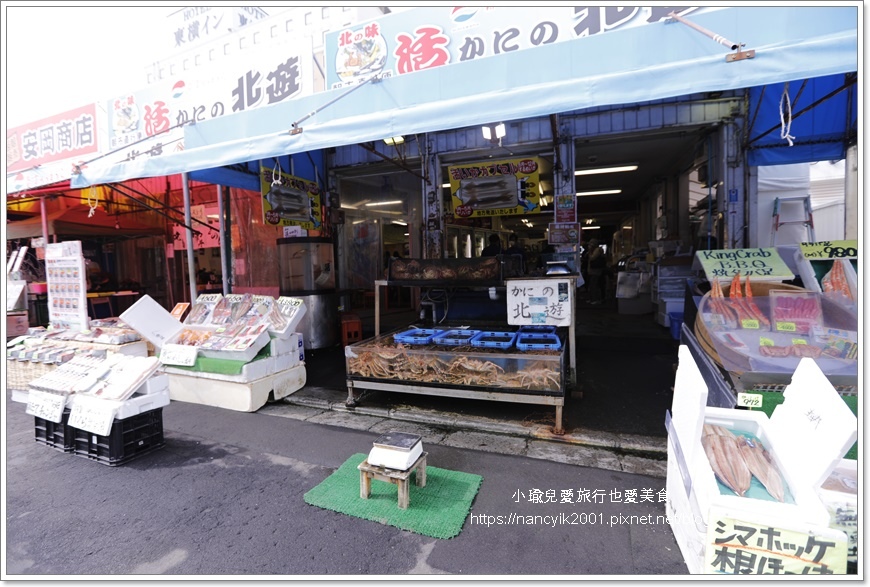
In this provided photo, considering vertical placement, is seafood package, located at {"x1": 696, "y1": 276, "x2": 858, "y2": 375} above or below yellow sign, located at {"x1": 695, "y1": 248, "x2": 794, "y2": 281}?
below

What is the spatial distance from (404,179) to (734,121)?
7192 millimetres

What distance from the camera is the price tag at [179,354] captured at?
504cm

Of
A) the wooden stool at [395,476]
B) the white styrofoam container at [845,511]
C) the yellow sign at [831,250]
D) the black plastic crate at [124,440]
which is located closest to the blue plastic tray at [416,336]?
the wooden stool at [395,476]

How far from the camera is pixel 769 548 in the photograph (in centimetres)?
162

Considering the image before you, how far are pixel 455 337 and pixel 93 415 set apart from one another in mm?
3636

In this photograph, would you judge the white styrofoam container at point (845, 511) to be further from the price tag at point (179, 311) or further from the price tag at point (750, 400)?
the price tag at point (179, 311)

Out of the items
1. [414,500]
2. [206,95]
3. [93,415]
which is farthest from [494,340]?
[206,95]

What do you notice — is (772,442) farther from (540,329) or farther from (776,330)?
(540,329)

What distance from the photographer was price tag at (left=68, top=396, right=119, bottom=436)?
343 cm

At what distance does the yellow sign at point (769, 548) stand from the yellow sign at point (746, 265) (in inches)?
116

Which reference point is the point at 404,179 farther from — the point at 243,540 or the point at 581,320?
the point at 243,540

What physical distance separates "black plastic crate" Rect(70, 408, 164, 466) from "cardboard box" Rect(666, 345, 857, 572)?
433 centimetres

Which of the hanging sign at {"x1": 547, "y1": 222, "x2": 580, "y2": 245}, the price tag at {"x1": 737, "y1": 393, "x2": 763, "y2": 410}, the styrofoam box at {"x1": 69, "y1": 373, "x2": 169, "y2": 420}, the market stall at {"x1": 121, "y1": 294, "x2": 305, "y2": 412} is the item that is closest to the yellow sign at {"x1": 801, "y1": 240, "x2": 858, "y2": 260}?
the price tag at {"x1": 737, "y1": 393, "x2": 763, "y2": 410}

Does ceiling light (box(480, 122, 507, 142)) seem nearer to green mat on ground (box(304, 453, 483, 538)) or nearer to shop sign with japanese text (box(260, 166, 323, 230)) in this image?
shop sign with japanese text (box(260, 166, 323, 230))
